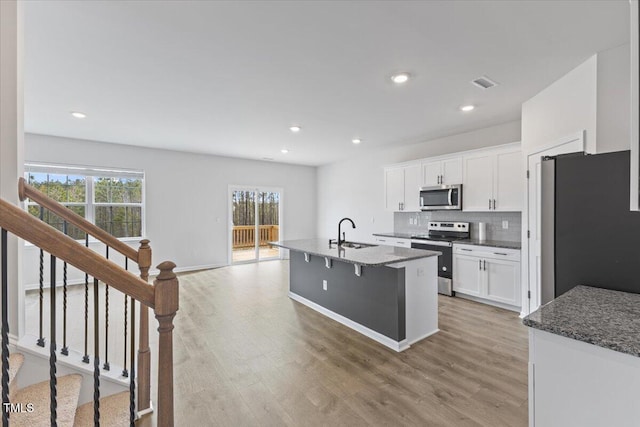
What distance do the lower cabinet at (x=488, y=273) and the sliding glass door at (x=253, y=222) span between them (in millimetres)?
4763

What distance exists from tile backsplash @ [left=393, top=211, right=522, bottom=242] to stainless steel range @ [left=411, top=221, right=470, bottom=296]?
135mm

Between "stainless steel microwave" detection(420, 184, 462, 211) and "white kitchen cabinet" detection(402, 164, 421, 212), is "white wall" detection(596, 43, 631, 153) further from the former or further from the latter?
"white kitchen cabinet" detection(402, 164, 421, 212)

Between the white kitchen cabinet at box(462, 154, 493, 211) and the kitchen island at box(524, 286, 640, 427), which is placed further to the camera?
the white kitchen cabinet at box(462, 154, 493, 211)

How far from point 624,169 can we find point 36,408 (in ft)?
10.6

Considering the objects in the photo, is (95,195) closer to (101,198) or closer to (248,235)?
(101,198)

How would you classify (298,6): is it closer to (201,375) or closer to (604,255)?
(604,255)

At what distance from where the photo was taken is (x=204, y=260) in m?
6.65

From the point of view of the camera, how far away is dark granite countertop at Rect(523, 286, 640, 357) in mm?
1008

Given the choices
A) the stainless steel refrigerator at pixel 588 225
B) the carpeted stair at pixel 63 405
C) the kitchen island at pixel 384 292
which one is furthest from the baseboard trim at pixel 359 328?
the carpeted stair at pixel 63 405

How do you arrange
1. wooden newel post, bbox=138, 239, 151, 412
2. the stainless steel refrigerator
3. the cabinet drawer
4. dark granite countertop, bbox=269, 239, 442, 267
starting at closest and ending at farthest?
1. the stainless steel refrigerator
2. wooden newel post, bbox=138, 239, 151, 412
3. dark granite countertop, bbox=269, 239, 442, 267
4. the cabinet drawer

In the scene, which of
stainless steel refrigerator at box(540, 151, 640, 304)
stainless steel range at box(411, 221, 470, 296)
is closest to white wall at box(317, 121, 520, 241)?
stainless steel range at box(411, 221, 470, 296)

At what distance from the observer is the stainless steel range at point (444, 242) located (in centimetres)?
450

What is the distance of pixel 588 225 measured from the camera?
5.35 ft

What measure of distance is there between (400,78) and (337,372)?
9.14ft
